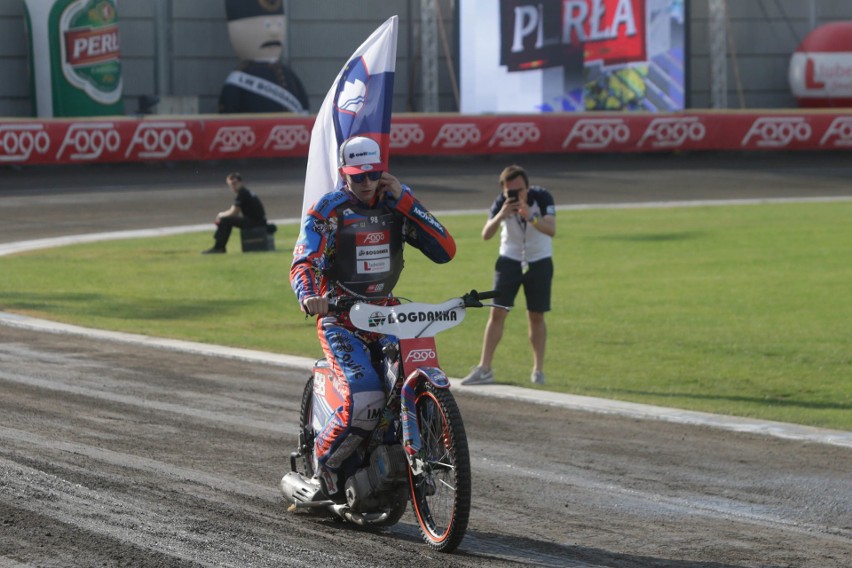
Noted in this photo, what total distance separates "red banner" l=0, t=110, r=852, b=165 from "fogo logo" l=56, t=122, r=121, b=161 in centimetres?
3

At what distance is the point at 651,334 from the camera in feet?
47.5

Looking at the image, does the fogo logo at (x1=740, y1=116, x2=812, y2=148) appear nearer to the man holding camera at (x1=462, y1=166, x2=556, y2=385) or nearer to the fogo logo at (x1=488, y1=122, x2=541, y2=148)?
the fogo logo at (x1=488, y1=122, x2=541, y2=148)

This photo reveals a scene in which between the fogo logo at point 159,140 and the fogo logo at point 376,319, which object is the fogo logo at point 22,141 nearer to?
the fogo logo at point 159,140

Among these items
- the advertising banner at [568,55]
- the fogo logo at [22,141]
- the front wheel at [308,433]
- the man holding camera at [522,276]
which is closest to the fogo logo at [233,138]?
the fogo logo at [22,141]

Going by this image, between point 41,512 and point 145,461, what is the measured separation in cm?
139

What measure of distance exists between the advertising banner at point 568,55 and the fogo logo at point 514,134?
448 cm

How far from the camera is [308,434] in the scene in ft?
23.7

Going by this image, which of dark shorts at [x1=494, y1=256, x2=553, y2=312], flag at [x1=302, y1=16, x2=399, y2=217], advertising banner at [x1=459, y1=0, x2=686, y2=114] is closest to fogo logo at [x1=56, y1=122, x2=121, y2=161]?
advertising banner at [x1=459, y1=0, x2=686, y2=114]

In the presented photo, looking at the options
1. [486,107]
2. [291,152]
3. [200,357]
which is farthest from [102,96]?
[200,357]

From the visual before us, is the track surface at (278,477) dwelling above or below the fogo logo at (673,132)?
below

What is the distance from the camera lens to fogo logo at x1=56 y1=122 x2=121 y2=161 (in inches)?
1308

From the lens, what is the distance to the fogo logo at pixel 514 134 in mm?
39094

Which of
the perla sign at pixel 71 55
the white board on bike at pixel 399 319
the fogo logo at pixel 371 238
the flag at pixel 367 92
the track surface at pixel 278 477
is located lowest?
the track surface at pixel 278 477

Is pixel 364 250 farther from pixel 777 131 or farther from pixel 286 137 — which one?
pixel 777 131
